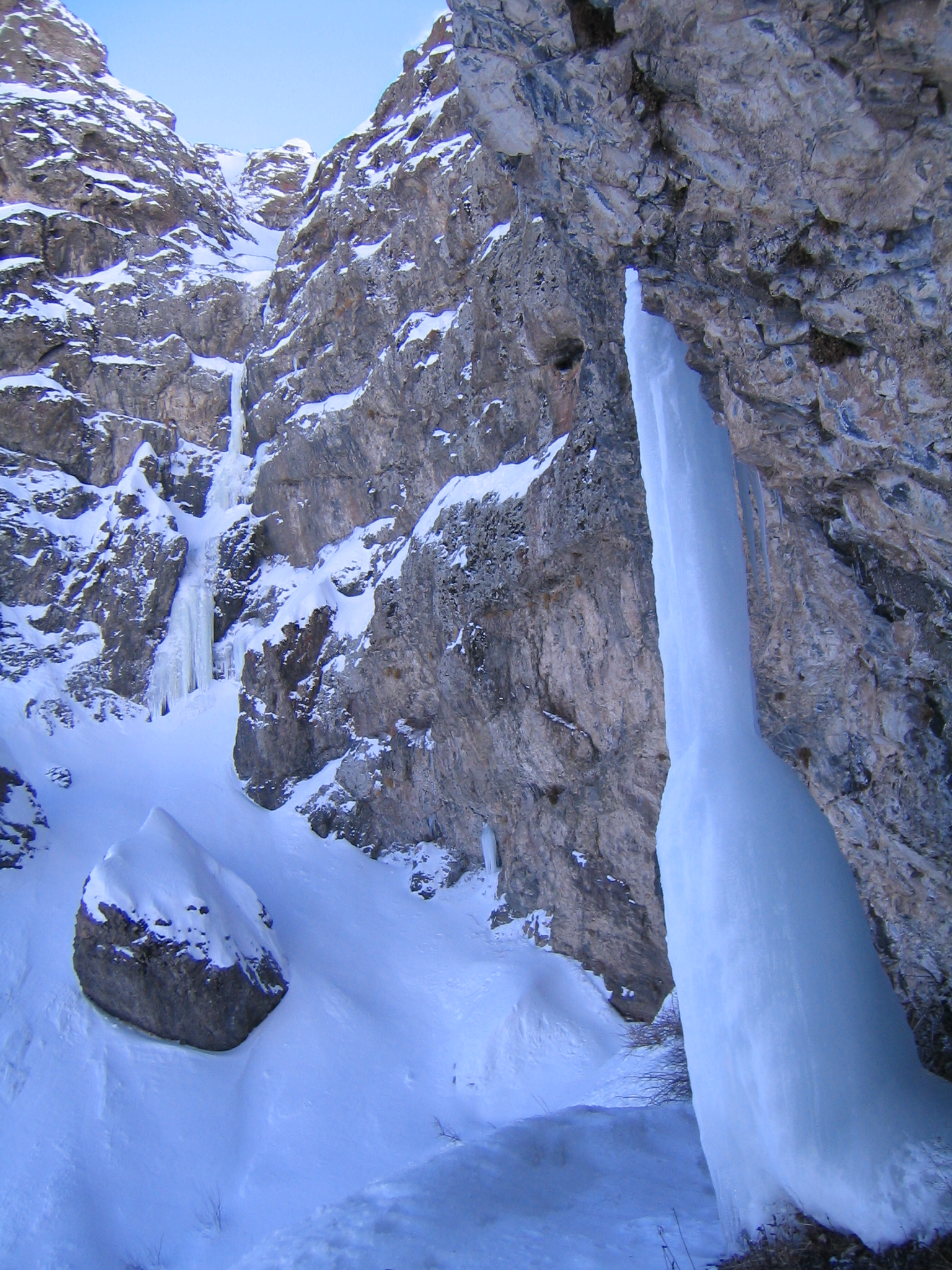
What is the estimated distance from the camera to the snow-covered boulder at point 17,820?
17.2m

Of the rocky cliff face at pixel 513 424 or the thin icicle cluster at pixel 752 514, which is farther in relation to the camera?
the thin icicle cluster at pixel 752 514

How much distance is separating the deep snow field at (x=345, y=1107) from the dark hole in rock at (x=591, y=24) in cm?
852

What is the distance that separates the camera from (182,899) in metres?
14.5

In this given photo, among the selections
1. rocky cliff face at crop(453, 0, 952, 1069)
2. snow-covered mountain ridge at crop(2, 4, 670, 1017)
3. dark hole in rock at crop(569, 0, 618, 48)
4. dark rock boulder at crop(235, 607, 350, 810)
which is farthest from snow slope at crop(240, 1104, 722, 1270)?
dark rock boulder at crop(235, 607, 350, 810)

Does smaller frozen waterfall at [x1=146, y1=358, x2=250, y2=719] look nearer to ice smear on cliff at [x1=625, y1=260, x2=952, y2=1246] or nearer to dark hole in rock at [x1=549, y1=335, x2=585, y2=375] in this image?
dark hole in rock at [x1=549, y1=335, x2=585, y2=375]

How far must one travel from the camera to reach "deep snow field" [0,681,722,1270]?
6.32 meters

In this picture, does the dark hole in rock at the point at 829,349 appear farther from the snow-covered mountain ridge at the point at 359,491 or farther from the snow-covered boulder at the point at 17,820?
the snow-covered boulder at the point at 17,820

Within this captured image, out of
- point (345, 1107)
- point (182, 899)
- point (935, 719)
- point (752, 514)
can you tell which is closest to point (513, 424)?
point (752, 514)

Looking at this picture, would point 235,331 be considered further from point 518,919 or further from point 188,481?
point 518,919

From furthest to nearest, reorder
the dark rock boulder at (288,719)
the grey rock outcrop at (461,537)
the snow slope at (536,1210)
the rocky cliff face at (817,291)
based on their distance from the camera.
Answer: the dark rock boulder at (288,719) → the grey rock outcrop at (461,537) → the snow slope at (536,1210) → the rocky cliff face at (817,291)

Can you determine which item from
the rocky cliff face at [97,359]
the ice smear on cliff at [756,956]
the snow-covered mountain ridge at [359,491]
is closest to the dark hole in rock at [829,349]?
the ice smear on cliff at [756,956]

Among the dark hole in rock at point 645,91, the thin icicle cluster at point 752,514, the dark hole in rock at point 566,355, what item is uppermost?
the dark hole in rock at point 566,355

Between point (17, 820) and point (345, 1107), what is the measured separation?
9996mm

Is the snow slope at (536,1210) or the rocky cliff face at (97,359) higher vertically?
the rocky cliff face at (97,359)
